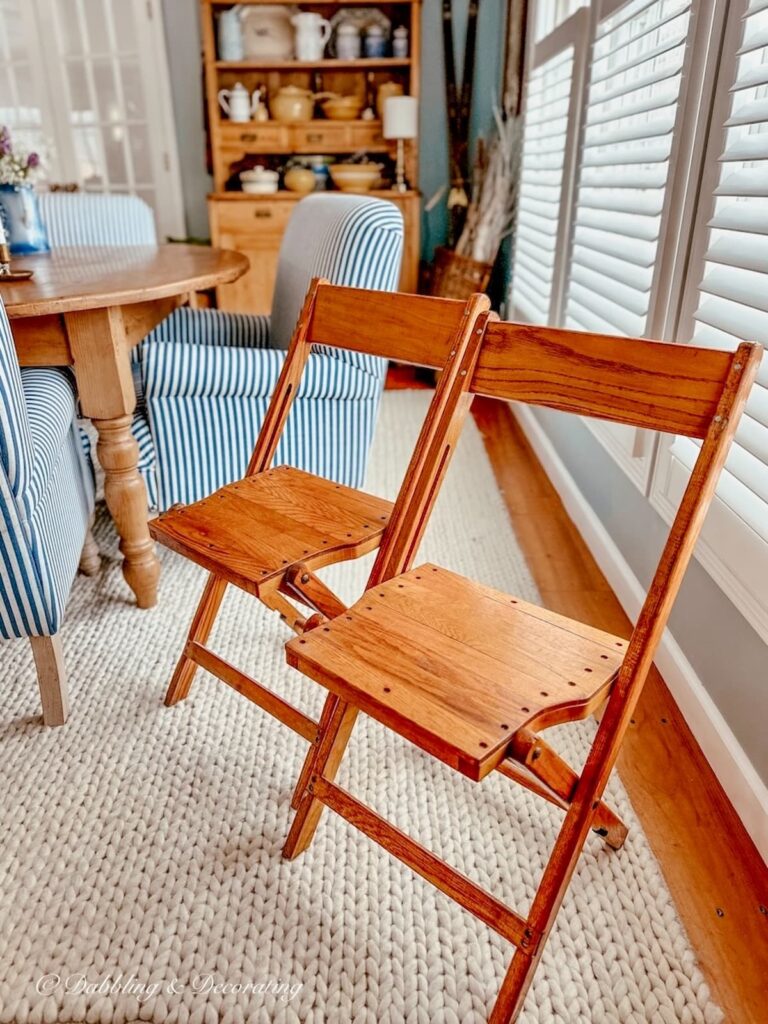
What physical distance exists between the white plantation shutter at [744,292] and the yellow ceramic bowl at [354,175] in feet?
9.93

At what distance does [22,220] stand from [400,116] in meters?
2.31

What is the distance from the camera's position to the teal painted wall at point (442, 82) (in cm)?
427

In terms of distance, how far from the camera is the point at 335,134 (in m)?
4.25

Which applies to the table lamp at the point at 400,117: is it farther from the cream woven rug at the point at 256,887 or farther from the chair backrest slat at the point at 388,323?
the cream woven rug at the point at 256,887

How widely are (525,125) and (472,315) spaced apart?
2710 millimetres

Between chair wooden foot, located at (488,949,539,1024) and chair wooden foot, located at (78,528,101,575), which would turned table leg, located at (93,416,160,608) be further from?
chair wooden foot, located at (488,949,539,1024)

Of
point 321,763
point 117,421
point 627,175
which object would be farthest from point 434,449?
point 627,175

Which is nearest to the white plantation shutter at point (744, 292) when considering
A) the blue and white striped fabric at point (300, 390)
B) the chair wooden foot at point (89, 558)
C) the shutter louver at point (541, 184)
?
the blue and white striped fabric at point (300, 390)

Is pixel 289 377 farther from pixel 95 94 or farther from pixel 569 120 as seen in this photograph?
pixel 95 94

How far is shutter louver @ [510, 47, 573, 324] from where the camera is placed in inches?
111

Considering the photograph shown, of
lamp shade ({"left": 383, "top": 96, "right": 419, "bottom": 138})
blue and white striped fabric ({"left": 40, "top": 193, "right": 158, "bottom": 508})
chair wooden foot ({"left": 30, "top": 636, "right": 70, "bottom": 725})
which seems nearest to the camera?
chair wooden foot ({"left": 30, "top": 636, "right": 70, "bottom": 725})

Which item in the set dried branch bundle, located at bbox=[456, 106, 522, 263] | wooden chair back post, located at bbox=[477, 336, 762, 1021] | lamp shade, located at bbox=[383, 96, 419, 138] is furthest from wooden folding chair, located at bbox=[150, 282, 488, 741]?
lamp shade, located at bbox=[383, 96, 419, 138]

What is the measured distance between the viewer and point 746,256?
4.45 ft

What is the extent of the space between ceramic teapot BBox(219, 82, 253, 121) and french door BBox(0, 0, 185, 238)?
0.53 m
